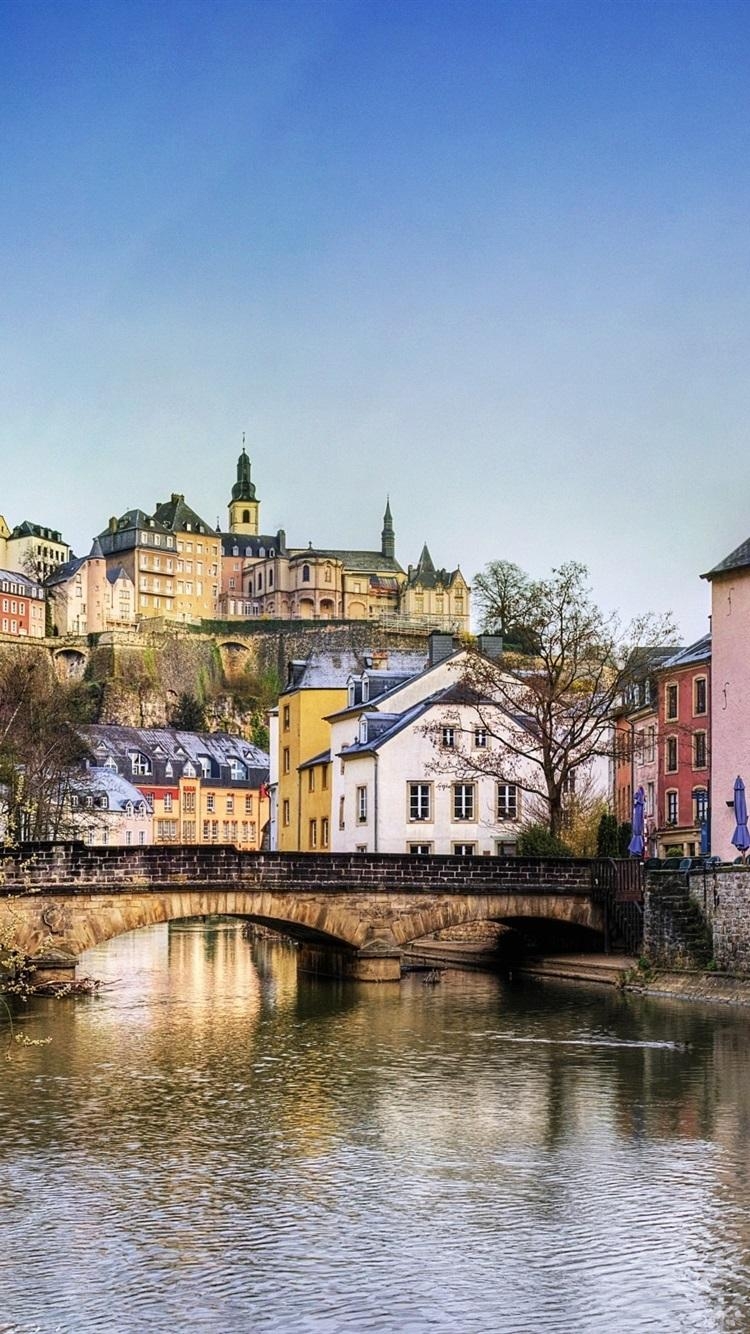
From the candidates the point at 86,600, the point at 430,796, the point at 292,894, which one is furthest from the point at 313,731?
the point at 86,600

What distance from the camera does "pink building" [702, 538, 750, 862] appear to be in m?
41.8

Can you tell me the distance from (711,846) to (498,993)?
288 inches

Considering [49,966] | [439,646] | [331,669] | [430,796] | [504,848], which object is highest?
[439,646]

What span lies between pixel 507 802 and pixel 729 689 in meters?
14.9

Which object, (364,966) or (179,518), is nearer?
(364,966)

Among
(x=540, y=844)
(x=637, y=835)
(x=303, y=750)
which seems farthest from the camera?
(x=303, y=750)

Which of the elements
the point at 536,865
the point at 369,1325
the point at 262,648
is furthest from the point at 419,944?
the point at 262,648

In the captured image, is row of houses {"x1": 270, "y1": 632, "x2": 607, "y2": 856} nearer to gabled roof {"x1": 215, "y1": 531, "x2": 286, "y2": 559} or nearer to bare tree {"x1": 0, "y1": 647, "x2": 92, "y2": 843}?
bare tree {"x1": 0, "y1": 647, "x2": 92, "y2": 843}

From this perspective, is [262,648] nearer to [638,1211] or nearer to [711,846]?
[711,846]

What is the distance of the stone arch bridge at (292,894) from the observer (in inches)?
1500

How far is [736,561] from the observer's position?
138 feet

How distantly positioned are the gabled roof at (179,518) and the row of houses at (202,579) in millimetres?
107

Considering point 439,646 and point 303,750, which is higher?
point 439,646

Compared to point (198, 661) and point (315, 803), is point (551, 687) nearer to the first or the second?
point (315, 803)
